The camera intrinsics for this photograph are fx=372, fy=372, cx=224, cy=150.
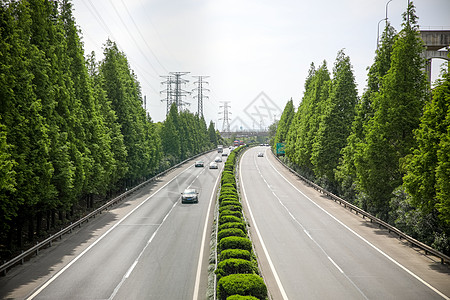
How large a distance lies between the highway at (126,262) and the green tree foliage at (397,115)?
43.4 feet

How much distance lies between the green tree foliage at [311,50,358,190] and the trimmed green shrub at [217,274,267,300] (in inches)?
1152

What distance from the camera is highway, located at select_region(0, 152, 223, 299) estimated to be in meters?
15.4

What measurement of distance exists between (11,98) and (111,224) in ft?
39.8

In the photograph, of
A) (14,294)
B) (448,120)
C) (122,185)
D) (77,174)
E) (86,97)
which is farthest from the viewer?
(122,185)

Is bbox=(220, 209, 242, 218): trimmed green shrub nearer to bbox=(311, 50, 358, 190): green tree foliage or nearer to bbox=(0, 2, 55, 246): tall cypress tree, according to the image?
bbox=(0, 2, 55, 246): tall cypress tree

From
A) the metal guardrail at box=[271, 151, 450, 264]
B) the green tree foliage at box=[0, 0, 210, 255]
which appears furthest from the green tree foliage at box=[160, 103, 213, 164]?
the metal guardrail at box=[271, 151, 450, 264]

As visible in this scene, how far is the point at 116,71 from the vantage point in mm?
41906

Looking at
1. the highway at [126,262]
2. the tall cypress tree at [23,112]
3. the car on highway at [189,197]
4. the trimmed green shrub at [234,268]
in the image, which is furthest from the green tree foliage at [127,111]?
the trimmed green shrub at [234,268]

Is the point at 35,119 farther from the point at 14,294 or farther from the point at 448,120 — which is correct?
the point at 448,120

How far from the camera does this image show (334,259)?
19.9 m

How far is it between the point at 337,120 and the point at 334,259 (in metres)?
23.6

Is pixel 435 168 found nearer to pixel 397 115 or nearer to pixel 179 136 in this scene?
pixel 397 115

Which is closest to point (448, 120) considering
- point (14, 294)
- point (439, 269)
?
point (439, 269)

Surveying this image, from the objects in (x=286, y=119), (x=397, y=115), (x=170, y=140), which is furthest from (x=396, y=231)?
(x=286, y=119)
